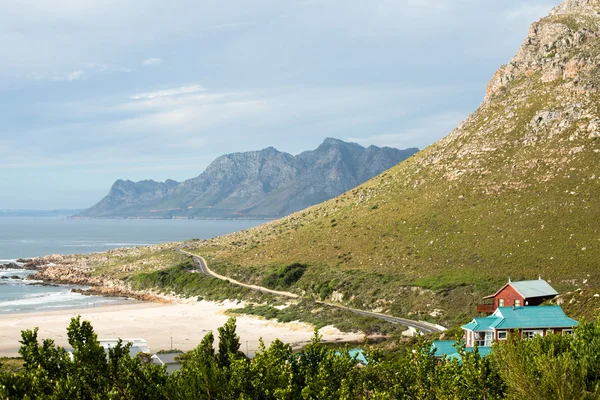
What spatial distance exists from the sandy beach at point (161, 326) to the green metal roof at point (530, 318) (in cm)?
2297

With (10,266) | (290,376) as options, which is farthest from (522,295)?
(10,266)

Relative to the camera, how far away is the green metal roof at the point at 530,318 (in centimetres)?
3981

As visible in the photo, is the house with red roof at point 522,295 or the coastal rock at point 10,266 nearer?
the house with red roof at point 522,295

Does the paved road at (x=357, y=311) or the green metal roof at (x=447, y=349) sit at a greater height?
the green metal roof at (x=447, y=349)

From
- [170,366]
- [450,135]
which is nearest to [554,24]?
[450,135]

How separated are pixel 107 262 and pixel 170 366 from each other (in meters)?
110

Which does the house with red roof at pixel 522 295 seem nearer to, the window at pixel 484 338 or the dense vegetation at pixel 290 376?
the window at pixel 484 338

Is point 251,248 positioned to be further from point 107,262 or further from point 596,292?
point 596,292

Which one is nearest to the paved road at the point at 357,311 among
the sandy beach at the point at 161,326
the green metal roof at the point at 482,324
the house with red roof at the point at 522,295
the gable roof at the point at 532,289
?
the sandy beach at the point at 161,326

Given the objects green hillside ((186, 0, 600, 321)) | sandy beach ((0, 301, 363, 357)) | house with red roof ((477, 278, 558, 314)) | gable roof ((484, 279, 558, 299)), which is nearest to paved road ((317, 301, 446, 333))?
green hillside ((186, 0, 600, 321))

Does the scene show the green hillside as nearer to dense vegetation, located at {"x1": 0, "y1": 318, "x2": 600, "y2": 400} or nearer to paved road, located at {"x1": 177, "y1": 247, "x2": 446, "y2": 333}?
paved road, located at {"x1": 177, "y1": 247, "x2": 446, "y2": 333}

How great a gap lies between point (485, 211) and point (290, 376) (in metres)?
73.3

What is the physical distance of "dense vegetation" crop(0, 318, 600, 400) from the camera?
65.9 ft

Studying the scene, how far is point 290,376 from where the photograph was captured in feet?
70.1
